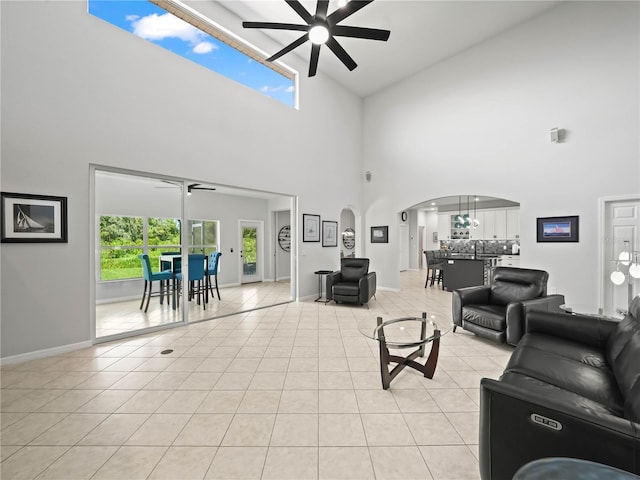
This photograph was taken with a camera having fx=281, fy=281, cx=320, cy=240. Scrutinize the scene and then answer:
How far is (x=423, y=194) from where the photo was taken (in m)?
6.66

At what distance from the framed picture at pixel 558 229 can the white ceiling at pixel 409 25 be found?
12.2 ft

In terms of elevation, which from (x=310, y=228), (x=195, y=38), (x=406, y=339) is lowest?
(x=406, y=339)

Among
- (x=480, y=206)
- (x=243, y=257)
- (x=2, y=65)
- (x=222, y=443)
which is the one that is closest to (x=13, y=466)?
(x=222, y=443)

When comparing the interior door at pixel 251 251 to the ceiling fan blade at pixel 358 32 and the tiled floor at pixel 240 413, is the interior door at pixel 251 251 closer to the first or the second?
the tiled floor at pixel 240 413

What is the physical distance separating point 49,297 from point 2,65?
2.50m

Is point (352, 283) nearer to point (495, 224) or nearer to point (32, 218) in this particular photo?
point (32, 218)

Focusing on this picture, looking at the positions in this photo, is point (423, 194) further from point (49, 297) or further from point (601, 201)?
point (49, 297)

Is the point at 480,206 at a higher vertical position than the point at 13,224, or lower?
higher

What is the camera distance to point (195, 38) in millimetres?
4609

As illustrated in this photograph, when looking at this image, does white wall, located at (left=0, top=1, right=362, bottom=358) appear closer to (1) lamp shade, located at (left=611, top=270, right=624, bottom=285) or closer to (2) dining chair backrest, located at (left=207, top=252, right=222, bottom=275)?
(2) dining chair backrest, located at (left=207, top=252, right=222, bottom=275)

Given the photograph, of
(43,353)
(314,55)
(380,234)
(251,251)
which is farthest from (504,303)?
(251,251)

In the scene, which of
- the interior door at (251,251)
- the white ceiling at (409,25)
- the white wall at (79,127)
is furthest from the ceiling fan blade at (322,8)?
the interior door at (251,251)

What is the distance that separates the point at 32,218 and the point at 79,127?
1.19m

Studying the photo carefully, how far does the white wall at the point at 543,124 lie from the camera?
4.32m
